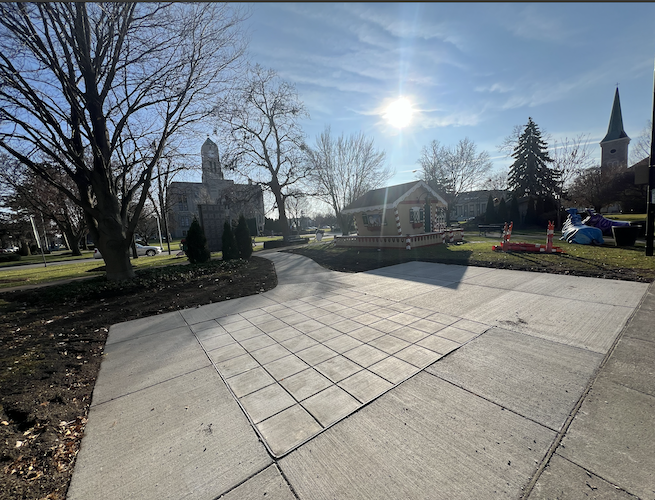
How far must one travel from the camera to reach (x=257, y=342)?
14.2ft

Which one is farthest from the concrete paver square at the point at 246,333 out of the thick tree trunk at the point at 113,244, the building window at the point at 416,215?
the building window at the point at 416,215

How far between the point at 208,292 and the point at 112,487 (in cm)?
615

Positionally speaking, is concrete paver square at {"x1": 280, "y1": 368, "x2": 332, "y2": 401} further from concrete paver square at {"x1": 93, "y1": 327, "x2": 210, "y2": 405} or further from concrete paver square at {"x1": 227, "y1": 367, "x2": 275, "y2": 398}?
concrete paver square at {"x1": 93, "y1": 327, "x2": 210, "y2": 405}

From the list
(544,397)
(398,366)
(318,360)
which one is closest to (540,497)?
(544,397)

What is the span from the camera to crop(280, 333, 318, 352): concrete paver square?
4.04 m

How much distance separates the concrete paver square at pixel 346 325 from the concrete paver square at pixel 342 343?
0.28 m

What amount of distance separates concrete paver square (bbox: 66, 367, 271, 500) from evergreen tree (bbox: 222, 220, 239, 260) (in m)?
12.2

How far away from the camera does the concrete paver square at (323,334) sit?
433 cm

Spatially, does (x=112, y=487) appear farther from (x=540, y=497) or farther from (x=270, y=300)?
(x=270, y=300)

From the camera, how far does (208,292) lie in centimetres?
775

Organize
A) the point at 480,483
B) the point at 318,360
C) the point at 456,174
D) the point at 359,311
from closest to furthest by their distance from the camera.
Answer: the point at 480,483
the point at 318,360
the point at 359,311
the point at 456,174

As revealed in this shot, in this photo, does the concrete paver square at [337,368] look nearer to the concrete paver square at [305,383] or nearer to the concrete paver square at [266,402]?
the concrete paver square at [305,383]

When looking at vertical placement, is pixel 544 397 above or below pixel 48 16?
below

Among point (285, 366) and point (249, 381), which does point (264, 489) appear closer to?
point (249, 381)
